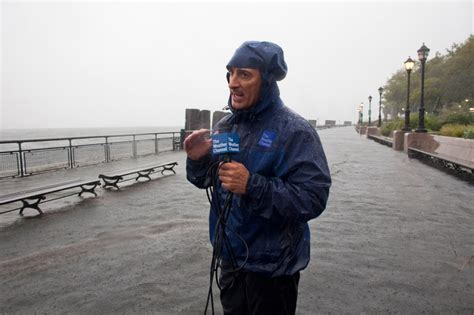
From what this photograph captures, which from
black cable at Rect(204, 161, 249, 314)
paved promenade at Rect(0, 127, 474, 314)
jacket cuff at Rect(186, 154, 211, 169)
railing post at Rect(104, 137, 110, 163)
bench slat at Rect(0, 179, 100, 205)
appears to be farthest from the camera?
Result: railing post at Rect(104, 137, 110, 163)

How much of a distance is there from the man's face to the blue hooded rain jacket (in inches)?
1.3

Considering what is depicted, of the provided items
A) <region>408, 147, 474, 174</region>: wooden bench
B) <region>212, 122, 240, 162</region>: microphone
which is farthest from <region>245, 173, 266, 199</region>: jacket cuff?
<region>408, 147, 474, 174</region>: wooden bench

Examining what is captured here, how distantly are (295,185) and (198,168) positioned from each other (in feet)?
2.38

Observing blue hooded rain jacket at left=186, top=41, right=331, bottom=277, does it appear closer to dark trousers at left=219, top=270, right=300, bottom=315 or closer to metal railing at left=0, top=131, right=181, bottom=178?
dark trousers at left=219, top=270, right=300, bottom=315

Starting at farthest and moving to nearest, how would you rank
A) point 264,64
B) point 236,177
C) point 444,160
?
point 444,160
point 264,64
point 236,177

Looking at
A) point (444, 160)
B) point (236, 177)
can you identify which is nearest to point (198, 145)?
point (236, 177)

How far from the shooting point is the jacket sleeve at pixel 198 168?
7.57 feet

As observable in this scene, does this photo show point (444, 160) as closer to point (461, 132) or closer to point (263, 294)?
point (461, 132)

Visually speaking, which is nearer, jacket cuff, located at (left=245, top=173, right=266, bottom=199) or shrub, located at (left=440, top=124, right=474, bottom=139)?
jacket cuff, located at (left=245, top=173, right=266, bottom=199)

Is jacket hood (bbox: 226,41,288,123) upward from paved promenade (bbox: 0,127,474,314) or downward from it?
upward

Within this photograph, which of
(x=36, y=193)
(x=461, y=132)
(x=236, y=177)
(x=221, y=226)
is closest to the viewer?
(x=236, y=177)

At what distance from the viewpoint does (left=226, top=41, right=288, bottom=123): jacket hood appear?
6.49 feet

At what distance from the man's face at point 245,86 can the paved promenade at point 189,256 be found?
228 centimetres

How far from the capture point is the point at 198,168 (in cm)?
234
